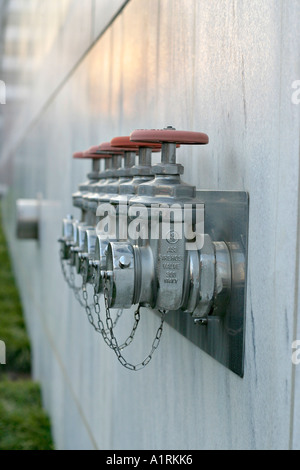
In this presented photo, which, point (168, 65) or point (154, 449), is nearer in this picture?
point (168, 65)

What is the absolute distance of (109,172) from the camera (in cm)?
200

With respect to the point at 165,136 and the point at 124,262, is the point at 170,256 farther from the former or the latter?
the point at 165,136

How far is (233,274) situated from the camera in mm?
1390

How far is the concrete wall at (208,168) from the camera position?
116 cm

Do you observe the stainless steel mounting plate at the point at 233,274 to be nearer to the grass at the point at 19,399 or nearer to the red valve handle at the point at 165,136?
the red valve handle at the point at 165,136

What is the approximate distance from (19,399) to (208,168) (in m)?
4.33

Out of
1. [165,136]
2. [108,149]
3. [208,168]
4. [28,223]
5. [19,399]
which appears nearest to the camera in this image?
[165,136]

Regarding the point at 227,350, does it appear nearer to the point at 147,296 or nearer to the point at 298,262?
the point at 147,296

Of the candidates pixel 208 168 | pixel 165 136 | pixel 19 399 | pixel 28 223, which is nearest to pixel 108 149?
pixel 208 168

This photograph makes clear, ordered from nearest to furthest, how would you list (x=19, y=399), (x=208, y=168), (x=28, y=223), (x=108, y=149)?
1. (x=208, y=168)
2. (x=108, y=149)
3. (x=19, y=399)
4. (x=28, y=223)

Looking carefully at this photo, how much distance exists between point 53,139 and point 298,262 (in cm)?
417

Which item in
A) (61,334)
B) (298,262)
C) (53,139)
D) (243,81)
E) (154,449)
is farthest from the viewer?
(53,139)

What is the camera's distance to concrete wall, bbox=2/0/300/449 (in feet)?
3.82

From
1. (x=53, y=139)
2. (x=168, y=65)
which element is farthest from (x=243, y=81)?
(x=53, y=139)
